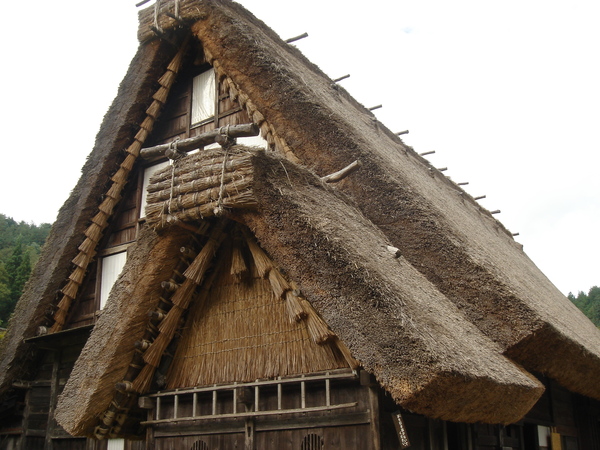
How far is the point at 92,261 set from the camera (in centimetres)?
934

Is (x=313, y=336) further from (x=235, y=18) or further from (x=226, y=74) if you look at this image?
(x=235, y=18)

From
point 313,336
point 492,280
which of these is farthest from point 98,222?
point 492,280

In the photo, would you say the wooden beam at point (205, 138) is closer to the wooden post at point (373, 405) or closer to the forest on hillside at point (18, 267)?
the wooden post at point (373, 405)

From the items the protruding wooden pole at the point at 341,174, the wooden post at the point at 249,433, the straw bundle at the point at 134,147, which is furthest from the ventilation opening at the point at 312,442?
the straw bundle at the point at 134,147

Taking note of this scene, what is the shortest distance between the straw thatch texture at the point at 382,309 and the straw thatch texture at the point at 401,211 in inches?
13.4

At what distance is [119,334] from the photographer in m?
6.01

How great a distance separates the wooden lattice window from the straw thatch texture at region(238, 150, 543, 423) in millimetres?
2070

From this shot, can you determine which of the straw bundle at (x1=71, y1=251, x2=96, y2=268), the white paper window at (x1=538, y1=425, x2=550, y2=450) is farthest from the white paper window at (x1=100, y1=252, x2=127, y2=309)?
the white paper window at (x1=538, y1=425, x2=550, y2=450)

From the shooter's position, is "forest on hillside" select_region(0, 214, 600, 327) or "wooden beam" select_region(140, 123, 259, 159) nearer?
"wooden beam" select_region(140, 123, 259, 159)

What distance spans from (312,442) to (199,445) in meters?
1.35

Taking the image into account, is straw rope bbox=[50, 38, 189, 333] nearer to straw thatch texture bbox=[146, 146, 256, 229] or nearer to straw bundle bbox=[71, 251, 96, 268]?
straw bundle bbox=[71, 251, 96, 268]

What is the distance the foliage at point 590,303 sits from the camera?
37.5 m

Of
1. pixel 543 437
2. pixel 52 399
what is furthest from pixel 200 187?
pixel 543 437

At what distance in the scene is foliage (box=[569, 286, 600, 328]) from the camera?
37.5m
